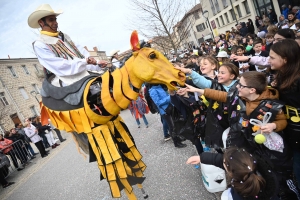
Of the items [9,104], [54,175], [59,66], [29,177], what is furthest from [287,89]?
[9,104]

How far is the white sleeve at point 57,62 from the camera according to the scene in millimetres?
2342

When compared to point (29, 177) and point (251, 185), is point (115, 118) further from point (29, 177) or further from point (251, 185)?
point (29, 177)

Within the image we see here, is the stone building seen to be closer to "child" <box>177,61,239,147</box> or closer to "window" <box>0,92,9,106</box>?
"window" <box>0,92,9,106</box>

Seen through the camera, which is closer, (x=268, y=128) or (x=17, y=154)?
(x=268, y=128)

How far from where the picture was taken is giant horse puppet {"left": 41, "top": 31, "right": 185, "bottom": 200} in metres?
2.05

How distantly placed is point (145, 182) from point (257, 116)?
2.35m

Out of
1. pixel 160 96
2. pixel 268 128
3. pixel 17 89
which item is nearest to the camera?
pixel 268 128

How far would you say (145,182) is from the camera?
11.6 ft

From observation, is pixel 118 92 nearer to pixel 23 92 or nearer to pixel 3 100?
pixel 3 100

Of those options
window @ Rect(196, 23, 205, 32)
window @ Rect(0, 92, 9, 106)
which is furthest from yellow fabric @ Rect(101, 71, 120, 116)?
window @ Rect(196, 23, 205, 32)

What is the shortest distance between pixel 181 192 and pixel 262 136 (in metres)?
1.56

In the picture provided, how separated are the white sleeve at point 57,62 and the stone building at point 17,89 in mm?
24025

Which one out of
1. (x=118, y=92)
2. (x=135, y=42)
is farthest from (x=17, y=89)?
(x=135, y=42)

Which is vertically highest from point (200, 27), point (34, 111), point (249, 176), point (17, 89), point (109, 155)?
point (200, 27)
